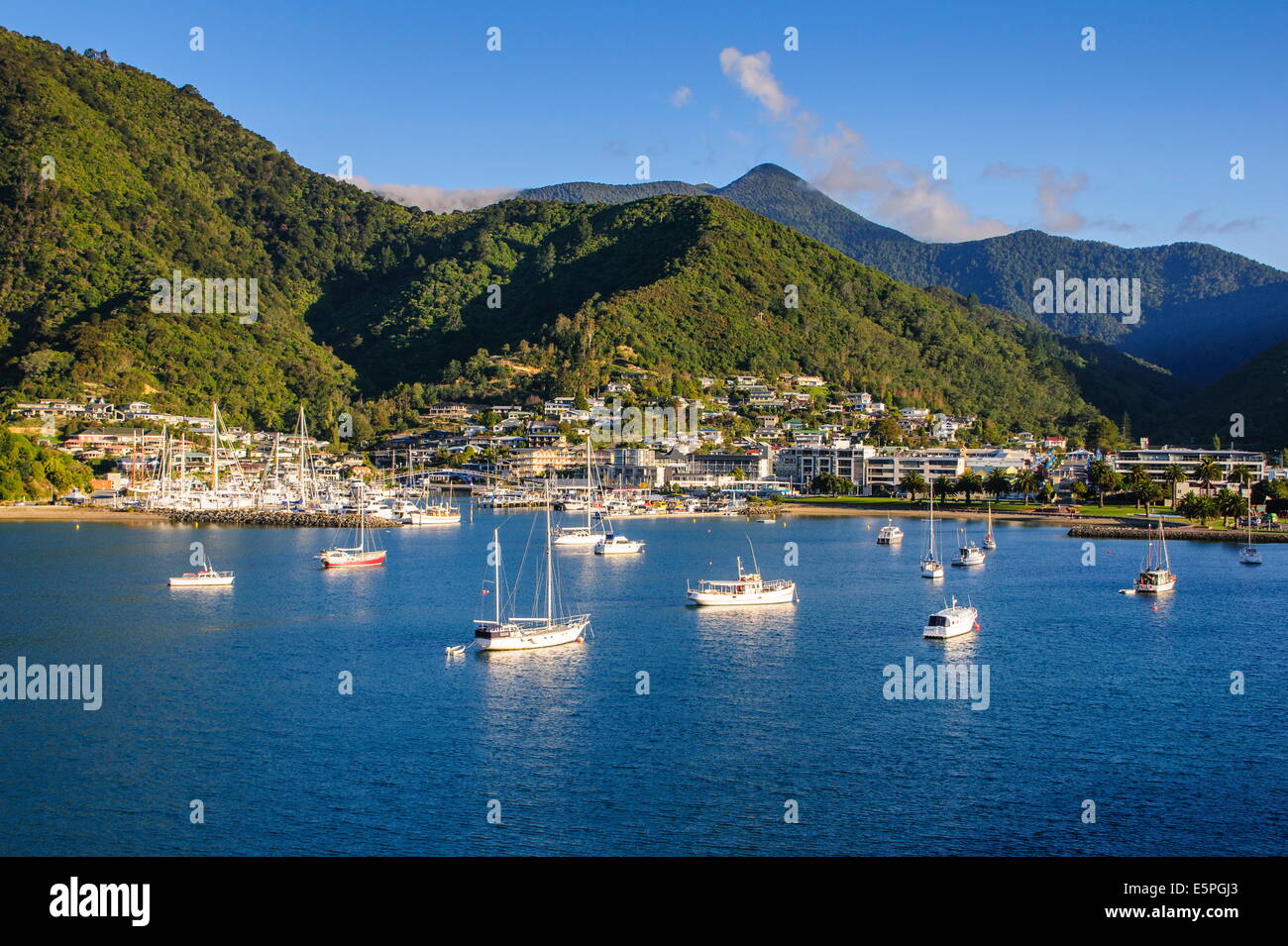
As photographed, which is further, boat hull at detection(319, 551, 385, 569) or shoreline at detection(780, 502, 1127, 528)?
shoreline at detection(780, 502, 1127, 528)

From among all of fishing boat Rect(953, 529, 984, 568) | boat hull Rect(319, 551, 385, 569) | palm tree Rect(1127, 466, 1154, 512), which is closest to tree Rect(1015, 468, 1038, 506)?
palm tree Rect(1127, 466, 1154, 512)

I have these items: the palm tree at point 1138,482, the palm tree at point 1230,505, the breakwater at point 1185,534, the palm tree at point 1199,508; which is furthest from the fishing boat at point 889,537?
the palm tree at point 1138,482

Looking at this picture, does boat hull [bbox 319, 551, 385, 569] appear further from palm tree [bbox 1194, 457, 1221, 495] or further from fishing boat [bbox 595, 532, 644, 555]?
palm tree [bbox 1194, 457, 1221, 495]

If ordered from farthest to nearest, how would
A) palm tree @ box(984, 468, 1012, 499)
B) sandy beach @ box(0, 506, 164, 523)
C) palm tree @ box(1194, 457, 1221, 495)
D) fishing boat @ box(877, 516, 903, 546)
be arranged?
palm tree @ box(984, 468, 1012, 499) < palm tree @ box(1194, 457, 1221, 495) < sandy beach @ box(0, 506, 164, 523) < fishing boat @ box(877, 516, 903, 546)

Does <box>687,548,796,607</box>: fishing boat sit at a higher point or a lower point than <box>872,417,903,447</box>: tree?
lower

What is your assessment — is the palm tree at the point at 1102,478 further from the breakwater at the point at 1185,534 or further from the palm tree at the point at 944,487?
the breakwater at the point at 1185,534

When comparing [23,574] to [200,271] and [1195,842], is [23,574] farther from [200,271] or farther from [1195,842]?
[200,271]
